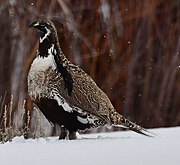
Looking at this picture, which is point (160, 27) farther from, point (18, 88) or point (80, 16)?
point (18, 88)

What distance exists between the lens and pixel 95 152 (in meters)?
3.64

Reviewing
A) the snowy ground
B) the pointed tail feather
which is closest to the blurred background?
the pointed tail feather

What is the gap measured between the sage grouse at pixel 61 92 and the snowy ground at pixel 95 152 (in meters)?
0.36

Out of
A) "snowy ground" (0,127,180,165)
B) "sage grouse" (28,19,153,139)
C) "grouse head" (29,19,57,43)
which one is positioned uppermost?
"grouse head" (29,19,57,43)

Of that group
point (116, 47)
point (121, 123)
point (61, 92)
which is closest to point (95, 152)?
point (61, 92)

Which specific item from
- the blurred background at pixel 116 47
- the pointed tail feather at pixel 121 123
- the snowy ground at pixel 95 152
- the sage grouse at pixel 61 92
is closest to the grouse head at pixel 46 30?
the sage grouse at pixel 61 92

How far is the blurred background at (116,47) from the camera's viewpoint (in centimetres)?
795

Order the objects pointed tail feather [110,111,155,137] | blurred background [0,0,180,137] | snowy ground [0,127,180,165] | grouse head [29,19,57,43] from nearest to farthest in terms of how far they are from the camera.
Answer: snowy ground [0,127,180,165] → grouse head [29,19,57,43] → pointed tail feather [110,111,155,137] → blurred background [0,0,180,137]

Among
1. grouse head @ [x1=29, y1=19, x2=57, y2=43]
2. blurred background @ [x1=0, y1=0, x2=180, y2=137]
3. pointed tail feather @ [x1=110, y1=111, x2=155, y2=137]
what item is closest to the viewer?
grouse head @ [x1=29, y1=19, x2=57, y2=43]

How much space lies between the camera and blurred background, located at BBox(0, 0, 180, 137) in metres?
7.95

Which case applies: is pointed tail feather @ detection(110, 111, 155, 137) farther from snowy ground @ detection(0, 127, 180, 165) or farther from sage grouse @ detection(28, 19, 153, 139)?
snowy ground @ detection(0, 127, 180, 165)

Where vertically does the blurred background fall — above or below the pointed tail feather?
above

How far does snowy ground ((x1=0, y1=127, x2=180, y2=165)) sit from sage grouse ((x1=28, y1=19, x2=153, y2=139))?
360 mm

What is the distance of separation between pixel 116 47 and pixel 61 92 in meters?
3.89
